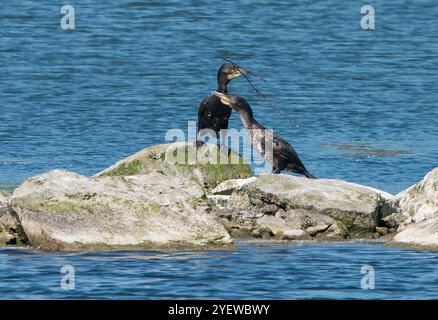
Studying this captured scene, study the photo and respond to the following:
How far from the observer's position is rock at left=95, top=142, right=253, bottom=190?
60.5ft

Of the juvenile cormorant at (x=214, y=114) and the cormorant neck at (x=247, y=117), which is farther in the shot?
the juvenile cormorant at (x=214, y=114)

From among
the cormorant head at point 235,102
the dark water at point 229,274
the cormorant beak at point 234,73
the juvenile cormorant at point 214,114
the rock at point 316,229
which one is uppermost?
the cormorant beak at point 234,73

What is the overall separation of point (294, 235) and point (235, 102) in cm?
283

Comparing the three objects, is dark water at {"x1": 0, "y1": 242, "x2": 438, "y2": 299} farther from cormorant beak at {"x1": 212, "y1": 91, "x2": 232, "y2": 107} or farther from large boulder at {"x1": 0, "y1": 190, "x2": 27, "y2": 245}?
cormorant beak at {"x1": 212, "y1": 91, "x2": 232, "y2": 107}

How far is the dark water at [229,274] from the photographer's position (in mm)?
14219

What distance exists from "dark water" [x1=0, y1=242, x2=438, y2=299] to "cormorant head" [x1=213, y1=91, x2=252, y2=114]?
3.02 m

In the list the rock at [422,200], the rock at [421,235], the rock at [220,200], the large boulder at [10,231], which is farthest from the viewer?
the rock at [220,200]

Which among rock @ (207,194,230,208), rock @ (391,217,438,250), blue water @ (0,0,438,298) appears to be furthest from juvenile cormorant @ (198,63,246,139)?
rock @ (391,217,438,250)

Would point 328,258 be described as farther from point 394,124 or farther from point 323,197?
point 394,124

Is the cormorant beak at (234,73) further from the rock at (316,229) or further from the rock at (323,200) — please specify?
the rock at (316,229)

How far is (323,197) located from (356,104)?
12255mm

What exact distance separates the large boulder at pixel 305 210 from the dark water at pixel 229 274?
563mm

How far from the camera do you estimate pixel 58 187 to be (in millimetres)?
16031

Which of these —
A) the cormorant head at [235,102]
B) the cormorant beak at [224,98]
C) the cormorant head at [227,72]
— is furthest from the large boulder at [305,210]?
the cormorant head at [227,72]
